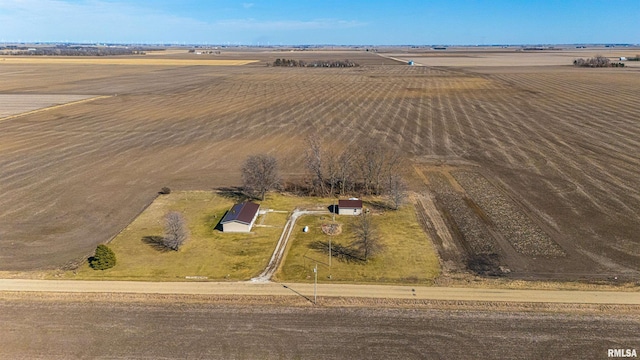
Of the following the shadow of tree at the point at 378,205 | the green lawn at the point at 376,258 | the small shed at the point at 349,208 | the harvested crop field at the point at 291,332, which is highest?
the small shed at the point at 349,208

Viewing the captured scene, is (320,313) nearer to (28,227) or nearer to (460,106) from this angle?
(28,227)

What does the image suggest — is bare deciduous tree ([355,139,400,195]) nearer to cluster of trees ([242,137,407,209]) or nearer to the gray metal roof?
cluster of trees ([242,137,407,209])

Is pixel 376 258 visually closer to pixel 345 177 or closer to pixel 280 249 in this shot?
pixel 280 249

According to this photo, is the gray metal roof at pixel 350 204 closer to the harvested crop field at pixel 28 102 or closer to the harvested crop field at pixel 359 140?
the harvested crop field at pixel 359 140

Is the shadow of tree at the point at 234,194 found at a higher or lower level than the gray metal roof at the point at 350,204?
lower

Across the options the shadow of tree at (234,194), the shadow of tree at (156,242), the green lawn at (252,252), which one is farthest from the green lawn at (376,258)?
the shadow of tree at (156,242)

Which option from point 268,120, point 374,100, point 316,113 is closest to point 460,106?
point 374,100
